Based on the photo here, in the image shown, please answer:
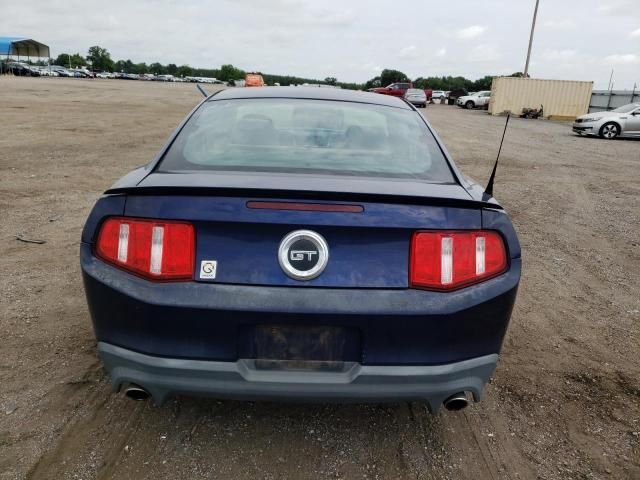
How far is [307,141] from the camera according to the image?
2.88m

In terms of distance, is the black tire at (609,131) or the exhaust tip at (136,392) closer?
the exhaust tip at (136,392)

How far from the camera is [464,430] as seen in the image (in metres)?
2.63

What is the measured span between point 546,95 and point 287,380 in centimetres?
3801

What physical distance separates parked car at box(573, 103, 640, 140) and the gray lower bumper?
2195cm

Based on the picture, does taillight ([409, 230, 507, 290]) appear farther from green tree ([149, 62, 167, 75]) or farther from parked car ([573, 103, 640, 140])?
green tree ([149, 62, 167, 75])

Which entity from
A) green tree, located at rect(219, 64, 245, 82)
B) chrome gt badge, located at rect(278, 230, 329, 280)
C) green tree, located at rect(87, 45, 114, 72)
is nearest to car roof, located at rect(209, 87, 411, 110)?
chrome gt badge, located at rect(278, 230, 329, 280)

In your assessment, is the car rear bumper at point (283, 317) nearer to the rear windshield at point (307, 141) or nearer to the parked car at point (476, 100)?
the rear windshield at point (307, 141)

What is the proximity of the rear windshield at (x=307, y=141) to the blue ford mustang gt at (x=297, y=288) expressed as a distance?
14.1 inches

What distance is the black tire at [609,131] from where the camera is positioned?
2055 cm

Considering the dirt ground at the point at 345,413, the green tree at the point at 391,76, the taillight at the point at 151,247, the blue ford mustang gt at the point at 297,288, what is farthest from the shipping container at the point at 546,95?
the green tree at the point at 391,76

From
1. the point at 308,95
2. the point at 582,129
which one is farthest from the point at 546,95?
the point at 308,95

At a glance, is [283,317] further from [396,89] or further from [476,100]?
[476,100]

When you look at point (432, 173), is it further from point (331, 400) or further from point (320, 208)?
point (331, 400)

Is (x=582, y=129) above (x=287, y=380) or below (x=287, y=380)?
above
